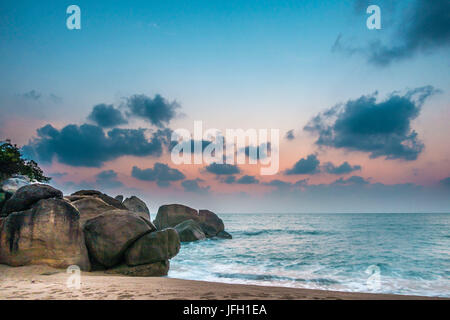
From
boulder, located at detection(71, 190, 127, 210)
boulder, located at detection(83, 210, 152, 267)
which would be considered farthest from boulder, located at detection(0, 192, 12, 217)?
boulder, located at detection(83, 210, 152, 267)

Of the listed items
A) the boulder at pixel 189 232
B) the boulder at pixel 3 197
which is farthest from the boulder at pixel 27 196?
the boulder at pixel 189 232

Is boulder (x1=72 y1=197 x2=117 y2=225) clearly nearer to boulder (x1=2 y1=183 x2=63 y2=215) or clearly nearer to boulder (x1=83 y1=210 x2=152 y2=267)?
boulder (x1=83 y1=210 x2=152 y2=267)

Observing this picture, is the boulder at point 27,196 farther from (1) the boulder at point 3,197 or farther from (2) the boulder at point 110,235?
(1) the boulder at point 3,197

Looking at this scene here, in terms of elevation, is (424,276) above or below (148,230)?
below

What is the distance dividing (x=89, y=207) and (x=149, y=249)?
3794mm

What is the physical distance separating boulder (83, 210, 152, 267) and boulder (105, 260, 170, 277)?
49 cm

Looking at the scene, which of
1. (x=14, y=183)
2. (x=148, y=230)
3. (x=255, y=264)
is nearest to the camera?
(x=148, y=230)

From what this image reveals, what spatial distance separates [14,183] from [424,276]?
20.7 metres

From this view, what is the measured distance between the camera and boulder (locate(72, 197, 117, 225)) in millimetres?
11742

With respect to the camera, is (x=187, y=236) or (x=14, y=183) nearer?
(x=14, y=183)
